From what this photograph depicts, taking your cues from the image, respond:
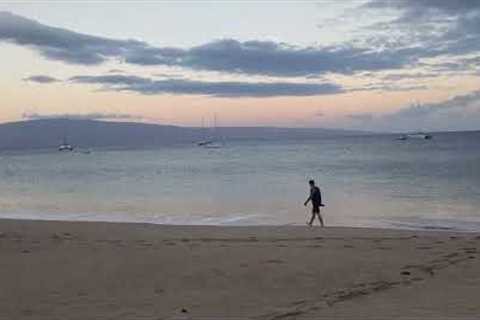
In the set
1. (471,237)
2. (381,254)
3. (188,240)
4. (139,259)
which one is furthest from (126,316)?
(471,237)

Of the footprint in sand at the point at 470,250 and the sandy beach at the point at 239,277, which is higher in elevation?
the sandy beach at the point at 239,277

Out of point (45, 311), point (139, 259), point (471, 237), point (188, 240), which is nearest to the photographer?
point (45, 311)

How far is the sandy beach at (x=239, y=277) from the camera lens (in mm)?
7758

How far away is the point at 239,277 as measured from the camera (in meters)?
9.78

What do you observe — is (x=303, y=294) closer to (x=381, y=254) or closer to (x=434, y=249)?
(x=381, y=254)

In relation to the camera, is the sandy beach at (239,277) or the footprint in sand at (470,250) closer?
the sandy beach at (239,277)

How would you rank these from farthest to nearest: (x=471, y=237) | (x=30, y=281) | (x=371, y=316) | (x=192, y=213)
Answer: (x=192, y=213), (x=471, y=237), (x=30, y=281), (x=371, y=316)

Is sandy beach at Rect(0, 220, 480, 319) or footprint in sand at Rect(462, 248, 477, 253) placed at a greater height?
sandy beach at Rect(0, 220, 480, 319)

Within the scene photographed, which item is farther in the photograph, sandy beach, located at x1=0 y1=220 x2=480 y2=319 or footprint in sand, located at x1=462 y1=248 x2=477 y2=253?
footprint in sand, located at x1=462 y1=248 x2=477 y2=253

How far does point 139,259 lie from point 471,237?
854cm

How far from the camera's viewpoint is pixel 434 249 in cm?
1258

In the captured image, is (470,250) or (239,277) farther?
(470,250)

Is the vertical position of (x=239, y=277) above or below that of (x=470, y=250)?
above

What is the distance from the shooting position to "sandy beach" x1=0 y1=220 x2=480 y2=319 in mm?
7758
